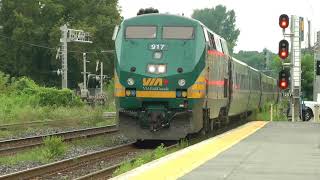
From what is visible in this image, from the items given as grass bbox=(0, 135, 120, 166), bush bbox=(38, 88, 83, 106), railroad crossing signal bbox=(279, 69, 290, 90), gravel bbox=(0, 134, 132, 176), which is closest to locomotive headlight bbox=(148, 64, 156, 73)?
gravel bbox=(0, 134, 132, 176)

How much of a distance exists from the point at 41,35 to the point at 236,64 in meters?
48.5

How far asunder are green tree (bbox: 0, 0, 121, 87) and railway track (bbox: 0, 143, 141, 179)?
54.1 meters

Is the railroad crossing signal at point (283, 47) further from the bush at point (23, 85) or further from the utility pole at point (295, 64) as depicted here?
the bush at point (23, 85)

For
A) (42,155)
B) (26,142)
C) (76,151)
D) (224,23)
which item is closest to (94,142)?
(26,142)

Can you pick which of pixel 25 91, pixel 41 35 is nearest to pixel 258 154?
pixel 25 91

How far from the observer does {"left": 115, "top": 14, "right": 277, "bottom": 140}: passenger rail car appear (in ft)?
57.6

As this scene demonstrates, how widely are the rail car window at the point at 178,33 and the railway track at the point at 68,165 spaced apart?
339cm

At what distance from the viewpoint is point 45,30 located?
7350 cm

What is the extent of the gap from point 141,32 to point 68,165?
17.7ft

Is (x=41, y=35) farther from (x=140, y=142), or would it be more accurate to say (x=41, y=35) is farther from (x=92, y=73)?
(x=140, y=142)

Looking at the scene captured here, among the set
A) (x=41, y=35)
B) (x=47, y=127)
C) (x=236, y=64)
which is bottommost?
(x=47, y=127)

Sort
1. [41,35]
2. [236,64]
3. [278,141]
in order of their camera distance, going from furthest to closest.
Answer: [41,35] < [236,64] < [278,141]

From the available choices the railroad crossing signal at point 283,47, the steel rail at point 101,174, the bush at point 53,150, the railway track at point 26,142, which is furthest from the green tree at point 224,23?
the steel rail at point 101,174

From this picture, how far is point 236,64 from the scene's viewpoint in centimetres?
2742
